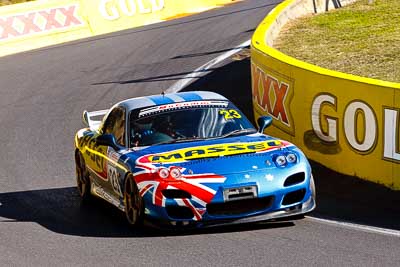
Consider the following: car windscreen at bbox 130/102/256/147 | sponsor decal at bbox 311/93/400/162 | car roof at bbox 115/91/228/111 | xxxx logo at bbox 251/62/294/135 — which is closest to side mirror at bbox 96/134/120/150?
car windscreen at bbox 130/102/256/147

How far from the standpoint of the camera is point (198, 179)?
1015 centimetres

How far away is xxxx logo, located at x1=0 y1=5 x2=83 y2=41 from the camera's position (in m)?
28.8

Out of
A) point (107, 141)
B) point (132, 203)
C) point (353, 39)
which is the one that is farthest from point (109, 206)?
point (353, 39)

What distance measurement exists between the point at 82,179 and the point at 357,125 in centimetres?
339

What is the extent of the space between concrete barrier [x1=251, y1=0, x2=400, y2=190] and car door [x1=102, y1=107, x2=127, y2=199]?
2.66 m

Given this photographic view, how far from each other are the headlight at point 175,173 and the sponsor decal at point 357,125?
2.85 m

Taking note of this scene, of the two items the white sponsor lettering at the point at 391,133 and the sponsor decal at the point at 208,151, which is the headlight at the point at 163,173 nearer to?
the sponsor decal at the point at 208,151

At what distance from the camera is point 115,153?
1141 centimetres

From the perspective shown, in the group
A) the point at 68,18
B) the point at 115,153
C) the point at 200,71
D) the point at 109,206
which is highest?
the point at 115,153

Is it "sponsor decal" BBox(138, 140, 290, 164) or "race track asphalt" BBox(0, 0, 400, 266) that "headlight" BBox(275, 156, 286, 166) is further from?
"race track asphalt" BBox(0, 0, 400, 266)

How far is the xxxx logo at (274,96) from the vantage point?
47.6 feet

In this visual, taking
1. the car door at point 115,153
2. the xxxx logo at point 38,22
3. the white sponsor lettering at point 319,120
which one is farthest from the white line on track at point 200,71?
the car door at point 115,153

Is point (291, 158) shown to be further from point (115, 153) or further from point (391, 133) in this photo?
point (115, 153)

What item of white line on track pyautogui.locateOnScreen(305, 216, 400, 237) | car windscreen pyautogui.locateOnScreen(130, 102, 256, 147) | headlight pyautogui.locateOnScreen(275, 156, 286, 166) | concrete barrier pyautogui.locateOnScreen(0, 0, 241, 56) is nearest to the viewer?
white line on track pyautogui.locateOnScreen(305, 216, 400, 237)
